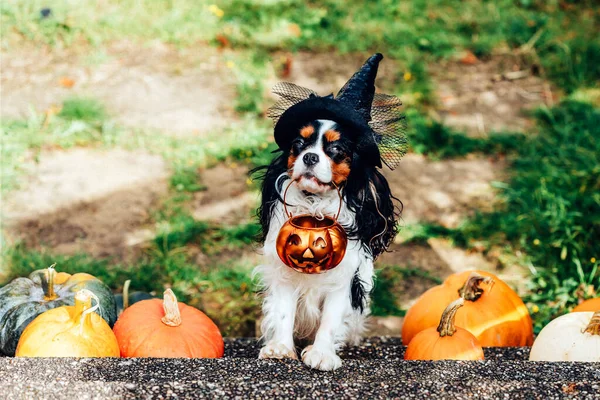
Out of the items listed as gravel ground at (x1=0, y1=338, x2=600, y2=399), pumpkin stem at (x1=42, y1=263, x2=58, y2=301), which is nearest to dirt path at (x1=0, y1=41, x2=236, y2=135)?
pumpkin stem at (x1=42, y1=263, x2=58, y2=301)

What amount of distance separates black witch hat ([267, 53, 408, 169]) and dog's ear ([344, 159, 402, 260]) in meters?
0.07

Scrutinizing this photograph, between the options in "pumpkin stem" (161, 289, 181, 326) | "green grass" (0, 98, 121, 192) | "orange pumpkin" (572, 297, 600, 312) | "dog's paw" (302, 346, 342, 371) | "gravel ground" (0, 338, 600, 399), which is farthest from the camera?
"green grass" (0, 98, 121, 192)

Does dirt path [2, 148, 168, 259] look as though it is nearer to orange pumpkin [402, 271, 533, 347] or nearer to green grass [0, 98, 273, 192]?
green grass [0, 98, 273, 192]

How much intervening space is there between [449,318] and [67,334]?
1682 mm

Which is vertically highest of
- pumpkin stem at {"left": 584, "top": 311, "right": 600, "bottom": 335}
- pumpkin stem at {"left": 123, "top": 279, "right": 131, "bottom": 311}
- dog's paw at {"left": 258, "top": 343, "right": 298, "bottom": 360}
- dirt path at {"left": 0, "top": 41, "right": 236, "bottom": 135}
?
pumpkin stem at {"left": 584, "top": 311, "right": 600, "bottom": 335}

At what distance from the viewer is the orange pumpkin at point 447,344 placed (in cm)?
334

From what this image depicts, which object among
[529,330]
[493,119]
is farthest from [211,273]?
[493,119]

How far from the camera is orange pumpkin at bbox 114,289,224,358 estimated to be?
3.37m

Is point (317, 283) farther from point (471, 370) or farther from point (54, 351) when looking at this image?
point (54, 351)

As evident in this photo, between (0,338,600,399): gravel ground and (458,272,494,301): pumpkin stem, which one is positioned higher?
(0,338,600,399): gravel ground

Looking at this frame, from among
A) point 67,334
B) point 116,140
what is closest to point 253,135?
point 116,140

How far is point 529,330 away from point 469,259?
1.27 metres

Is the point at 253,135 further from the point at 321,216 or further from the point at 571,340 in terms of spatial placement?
the point at 571,340

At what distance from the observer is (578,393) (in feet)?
8.89
